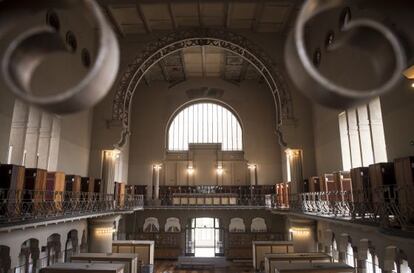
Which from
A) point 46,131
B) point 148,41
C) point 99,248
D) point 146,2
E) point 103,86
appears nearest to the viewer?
point 103,86

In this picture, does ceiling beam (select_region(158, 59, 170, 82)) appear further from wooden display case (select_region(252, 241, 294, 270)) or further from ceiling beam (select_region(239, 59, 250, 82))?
wooden display case (select_region(252, 241, 294, 270))

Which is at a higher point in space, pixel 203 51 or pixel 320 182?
pixel 203 51

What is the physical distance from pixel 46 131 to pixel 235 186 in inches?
652

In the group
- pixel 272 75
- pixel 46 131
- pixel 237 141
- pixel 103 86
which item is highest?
pixel 272 75

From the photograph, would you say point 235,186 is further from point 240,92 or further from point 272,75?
point 272,75

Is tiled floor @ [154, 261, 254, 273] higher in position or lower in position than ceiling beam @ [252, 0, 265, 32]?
lower

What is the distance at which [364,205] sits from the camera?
9.31m

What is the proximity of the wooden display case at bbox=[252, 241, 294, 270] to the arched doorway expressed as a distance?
19.0ft

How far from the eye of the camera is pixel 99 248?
62.5 ft

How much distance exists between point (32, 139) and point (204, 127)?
16.2 metres

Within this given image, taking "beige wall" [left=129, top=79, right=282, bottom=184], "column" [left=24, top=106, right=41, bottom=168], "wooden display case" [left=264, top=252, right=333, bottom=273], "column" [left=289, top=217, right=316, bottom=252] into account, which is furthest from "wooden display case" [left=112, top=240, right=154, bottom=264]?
"column" [left=289, top=217, right=316, bottom=252]

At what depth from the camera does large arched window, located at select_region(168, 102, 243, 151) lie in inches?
1156

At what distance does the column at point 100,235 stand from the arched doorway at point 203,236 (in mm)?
8477

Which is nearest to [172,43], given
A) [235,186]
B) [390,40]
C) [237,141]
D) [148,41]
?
[148,41]
